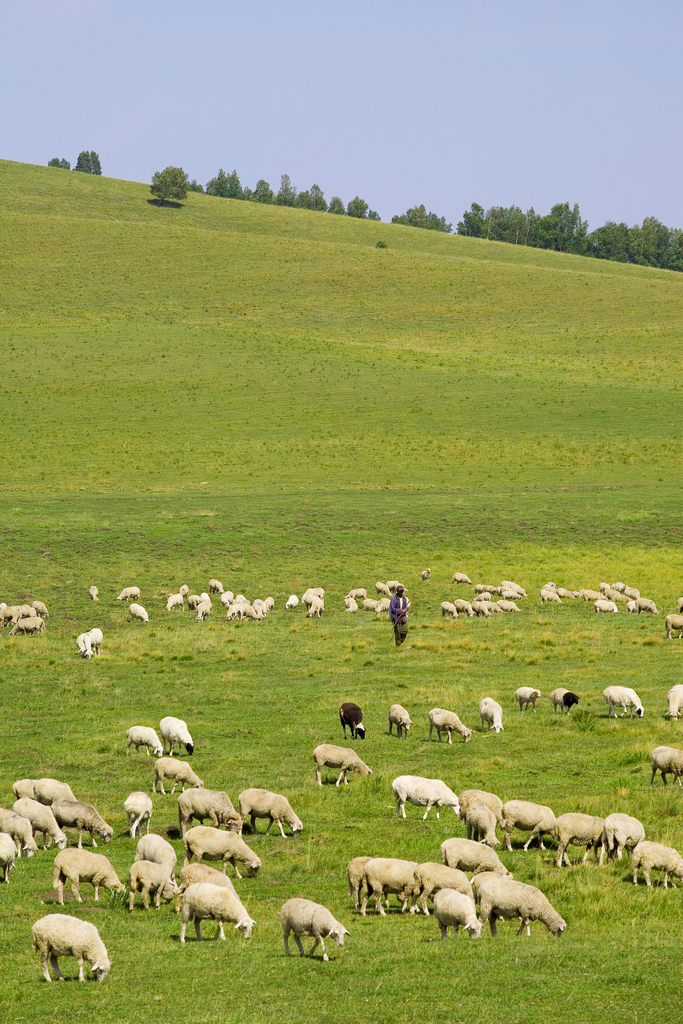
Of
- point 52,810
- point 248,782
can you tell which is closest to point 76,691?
point 248,782

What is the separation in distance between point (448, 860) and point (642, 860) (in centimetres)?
243

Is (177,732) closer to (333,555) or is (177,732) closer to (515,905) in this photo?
(515,905)

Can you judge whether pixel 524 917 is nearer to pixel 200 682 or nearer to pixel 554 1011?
pixel 554 1011

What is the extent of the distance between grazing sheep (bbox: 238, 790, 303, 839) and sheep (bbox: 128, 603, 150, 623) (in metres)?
19.8

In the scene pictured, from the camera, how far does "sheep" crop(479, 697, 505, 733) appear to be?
2138 centimetres

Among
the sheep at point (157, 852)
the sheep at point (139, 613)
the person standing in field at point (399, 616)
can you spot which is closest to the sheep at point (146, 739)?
the sheep at point (157, 852)

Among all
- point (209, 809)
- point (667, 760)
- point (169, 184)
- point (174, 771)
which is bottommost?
point (174, 771)

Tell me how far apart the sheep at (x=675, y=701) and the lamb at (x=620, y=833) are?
25.3 feet

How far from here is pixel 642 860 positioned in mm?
13695

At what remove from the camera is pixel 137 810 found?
15.4 meters

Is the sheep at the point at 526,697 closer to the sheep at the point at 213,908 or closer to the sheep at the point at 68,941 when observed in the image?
the sheep at the point at 213,908

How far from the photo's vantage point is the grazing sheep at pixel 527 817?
15070 mm

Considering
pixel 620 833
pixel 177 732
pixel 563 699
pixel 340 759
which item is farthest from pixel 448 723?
pixel 620 833

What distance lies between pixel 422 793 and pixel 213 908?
206 inches
